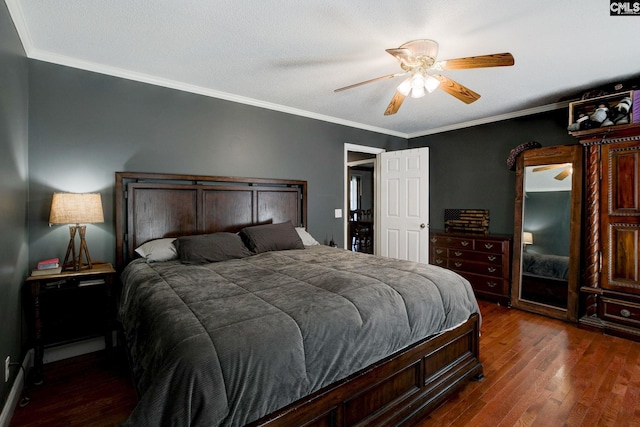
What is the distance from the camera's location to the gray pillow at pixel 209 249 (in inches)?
104

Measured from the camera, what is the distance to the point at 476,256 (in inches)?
164

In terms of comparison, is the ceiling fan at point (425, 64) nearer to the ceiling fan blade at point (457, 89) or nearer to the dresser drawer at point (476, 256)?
the ceiling fan blade at point (457, 89)

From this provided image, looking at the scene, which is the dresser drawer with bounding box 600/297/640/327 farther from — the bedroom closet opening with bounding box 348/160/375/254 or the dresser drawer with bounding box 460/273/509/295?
the bedroom closet opening with bounding box 348/160/375/254

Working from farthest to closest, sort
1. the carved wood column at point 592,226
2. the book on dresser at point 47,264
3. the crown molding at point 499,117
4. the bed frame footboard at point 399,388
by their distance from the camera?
the crown molding at point 499,117, the carved wood column at point 592,226, the book on dresser at point 47,264, the bed frame footboard at point 399,388

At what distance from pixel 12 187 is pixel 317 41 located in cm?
237

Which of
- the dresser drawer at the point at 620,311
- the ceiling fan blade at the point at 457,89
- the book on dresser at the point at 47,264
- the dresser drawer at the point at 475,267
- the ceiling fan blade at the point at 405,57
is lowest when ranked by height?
the dresser drawer at the point at 620,311

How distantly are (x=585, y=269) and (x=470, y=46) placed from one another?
2.67m

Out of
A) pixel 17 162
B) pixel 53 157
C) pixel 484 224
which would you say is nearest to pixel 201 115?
pixel 53 157

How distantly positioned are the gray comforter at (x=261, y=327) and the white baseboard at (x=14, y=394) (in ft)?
2.52

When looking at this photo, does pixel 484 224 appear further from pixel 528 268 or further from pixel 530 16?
pixel 530 16

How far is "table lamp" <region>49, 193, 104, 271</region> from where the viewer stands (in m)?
2.32

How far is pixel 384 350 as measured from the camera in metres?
1.65

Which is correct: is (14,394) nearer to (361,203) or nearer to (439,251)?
(439,251)

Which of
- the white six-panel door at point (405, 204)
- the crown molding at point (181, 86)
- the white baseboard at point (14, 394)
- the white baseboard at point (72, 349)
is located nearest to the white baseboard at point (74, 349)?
the white baseboard at point (72, 349)
